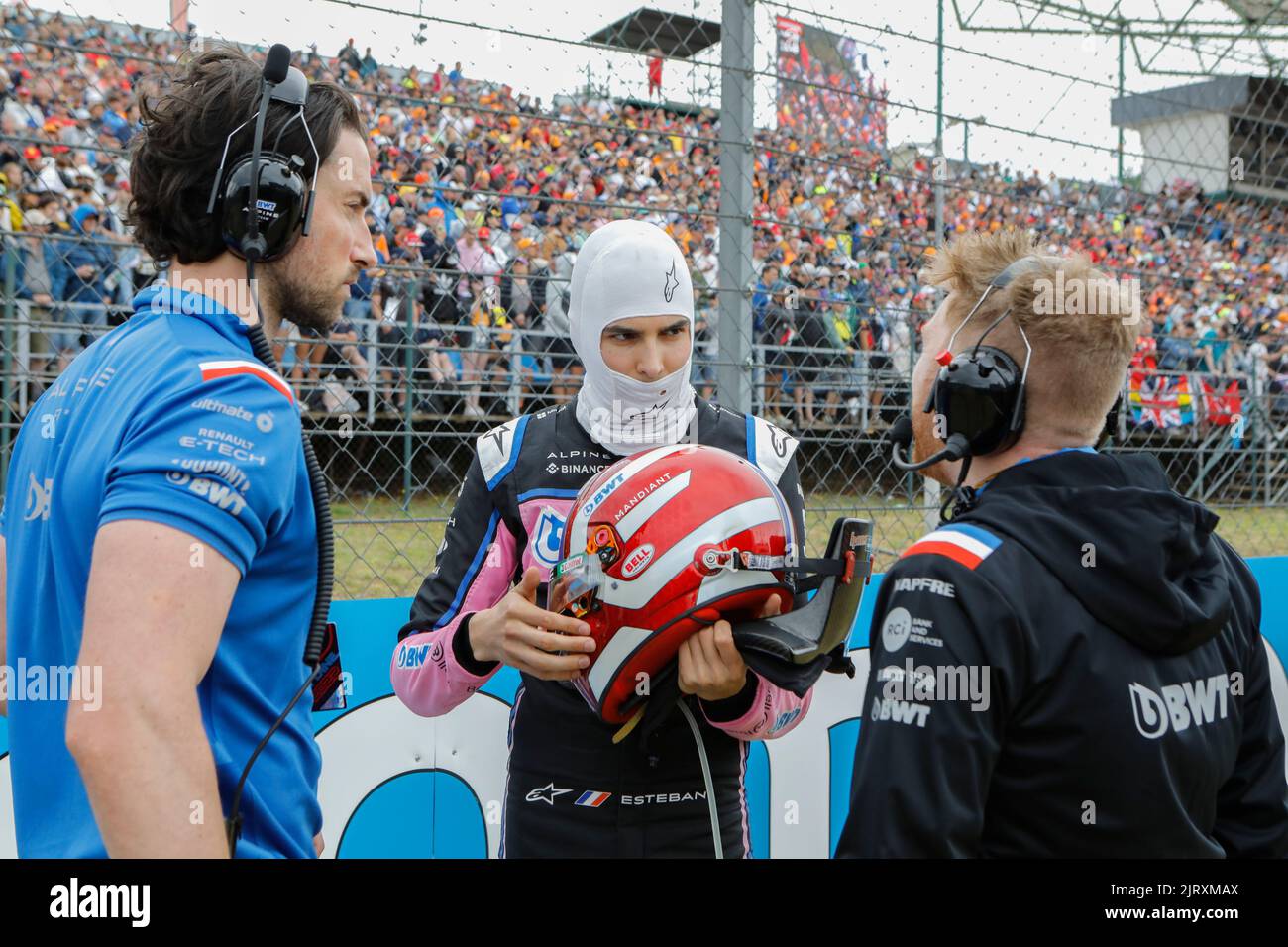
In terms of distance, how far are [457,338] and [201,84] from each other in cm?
515

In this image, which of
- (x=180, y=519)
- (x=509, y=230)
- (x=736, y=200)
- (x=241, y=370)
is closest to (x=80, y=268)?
(x=509, y=230)

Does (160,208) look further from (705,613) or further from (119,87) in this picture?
(119,87)

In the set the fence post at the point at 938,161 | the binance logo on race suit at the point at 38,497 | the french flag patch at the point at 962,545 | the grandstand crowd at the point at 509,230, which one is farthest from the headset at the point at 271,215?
the fence post at the point at 938,161

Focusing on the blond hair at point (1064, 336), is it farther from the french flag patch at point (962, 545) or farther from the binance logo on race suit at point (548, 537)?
the binance logo on race suit at point (548, 537)

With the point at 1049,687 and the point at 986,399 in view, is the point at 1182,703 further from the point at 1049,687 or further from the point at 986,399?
the point at 986,399

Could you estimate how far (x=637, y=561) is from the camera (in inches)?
72.4

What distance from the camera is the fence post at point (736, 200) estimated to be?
3770 millimetres

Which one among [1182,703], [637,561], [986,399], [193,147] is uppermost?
[193,147]

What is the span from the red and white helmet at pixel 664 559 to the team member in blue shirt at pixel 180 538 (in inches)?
19.5

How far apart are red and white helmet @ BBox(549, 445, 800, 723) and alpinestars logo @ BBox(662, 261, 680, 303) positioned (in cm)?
57

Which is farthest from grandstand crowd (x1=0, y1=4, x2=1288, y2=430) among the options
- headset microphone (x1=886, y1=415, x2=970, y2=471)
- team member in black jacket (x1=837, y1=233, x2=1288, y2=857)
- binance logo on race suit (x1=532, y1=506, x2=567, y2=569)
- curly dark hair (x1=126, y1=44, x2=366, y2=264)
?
team member in black jacket (x1=837, y1=233, x2=1288, y2=857)

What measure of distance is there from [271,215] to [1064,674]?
1.25m

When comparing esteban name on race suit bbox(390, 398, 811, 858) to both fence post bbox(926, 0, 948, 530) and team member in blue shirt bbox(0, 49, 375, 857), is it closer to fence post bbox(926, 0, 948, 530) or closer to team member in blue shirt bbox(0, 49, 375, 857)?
team member in blue shirt bbox(0, 49, 375, 857)
